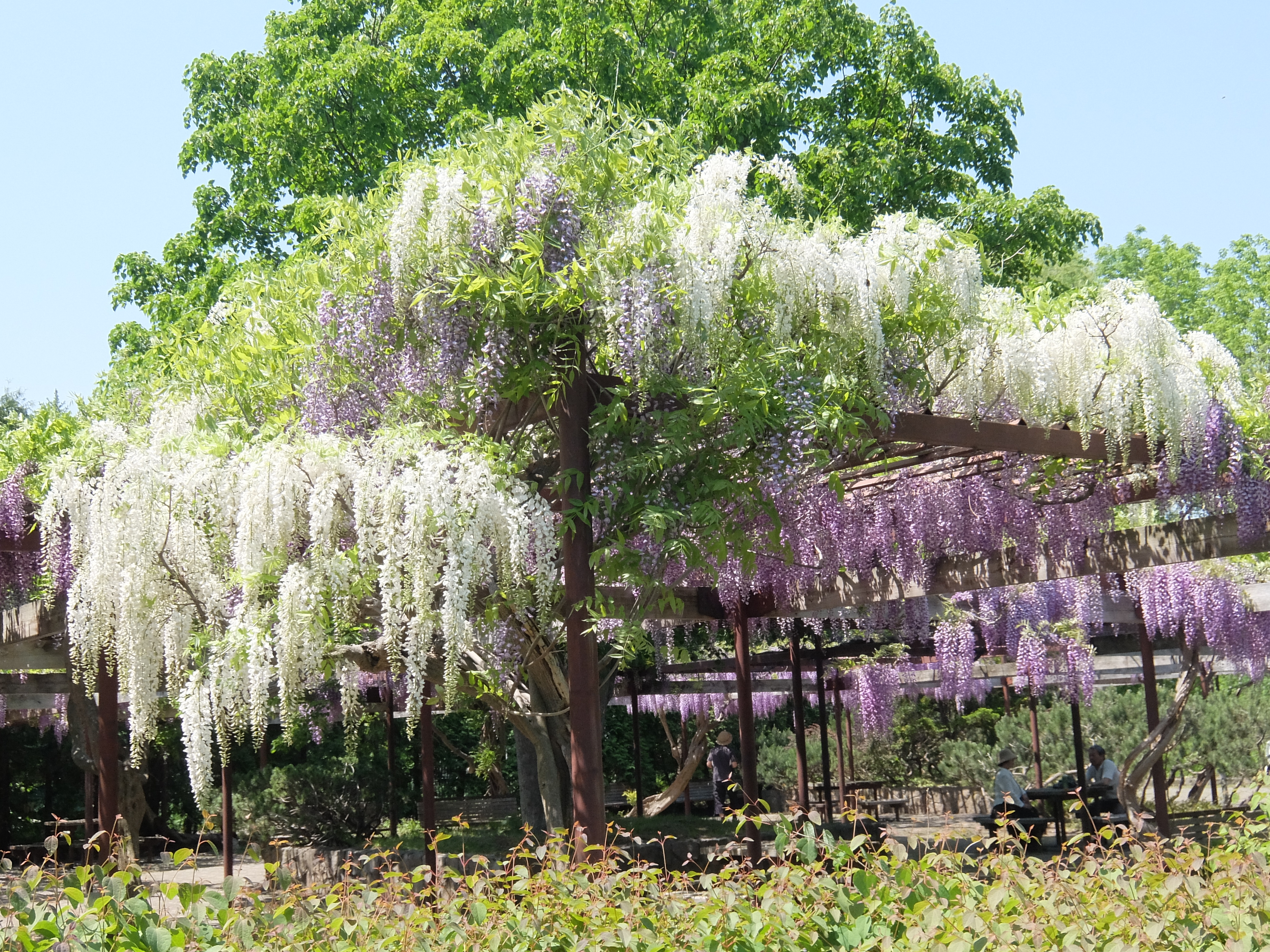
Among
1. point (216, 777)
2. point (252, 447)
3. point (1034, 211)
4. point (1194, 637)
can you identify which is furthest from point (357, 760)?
point (1034, 211)

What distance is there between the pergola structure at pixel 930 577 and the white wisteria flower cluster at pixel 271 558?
76 cm

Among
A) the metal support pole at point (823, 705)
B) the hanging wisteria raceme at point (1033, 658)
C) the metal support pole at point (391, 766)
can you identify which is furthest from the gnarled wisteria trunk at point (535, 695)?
the hanging wisteria raceme at point (1033, 658)

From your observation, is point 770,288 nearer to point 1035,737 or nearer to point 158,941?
point 158,941

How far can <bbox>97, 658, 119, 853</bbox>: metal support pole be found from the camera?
6.66m

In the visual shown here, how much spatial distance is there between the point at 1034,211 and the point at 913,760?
7.35m

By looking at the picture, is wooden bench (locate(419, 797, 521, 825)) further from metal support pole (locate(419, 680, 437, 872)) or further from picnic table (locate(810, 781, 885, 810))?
metal support pole (locate(419, 680, 437, 872))

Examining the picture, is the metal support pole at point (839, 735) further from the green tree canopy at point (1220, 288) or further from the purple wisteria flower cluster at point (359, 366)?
the green tree canopy at point (1220, 288)

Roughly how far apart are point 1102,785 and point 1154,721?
1604 mm

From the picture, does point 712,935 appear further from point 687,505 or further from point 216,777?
point 216,777

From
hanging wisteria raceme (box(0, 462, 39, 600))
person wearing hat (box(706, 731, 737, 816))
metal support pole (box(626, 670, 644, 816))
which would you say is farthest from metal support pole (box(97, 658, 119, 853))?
person wearing hat (box(706, 731, 737, 816))

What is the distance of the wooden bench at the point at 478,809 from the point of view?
1464cm

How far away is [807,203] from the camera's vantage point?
12.7 metres

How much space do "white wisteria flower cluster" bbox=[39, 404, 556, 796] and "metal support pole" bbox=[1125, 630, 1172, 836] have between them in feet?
18.3

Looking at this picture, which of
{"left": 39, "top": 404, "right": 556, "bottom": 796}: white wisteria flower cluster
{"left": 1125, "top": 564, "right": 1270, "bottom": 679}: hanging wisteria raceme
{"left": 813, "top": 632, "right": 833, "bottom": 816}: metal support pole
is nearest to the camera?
{"left": 39, "top": 404, "right": 556, "bottom": 796}: white wisteria flower cluster
